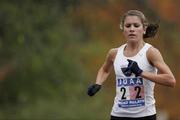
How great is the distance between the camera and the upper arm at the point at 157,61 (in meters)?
7.55

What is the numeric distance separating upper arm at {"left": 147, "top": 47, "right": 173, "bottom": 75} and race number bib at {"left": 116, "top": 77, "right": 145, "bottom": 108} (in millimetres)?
195

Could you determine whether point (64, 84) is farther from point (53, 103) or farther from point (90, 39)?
point (90, 39)

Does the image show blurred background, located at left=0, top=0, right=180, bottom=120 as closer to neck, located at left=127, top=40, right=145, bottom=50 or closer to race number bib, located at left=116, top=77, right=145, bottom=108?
neck, located at left=127, top=40, right=145, bottom=50

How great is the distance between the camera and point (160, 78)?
7.48 meters

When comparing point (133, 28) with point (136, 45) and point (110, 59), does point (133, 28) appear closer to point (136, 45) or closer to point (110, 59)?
point (136, 45)

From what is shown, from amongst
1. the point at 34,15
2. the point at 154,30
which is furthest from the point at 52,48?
the point at 154,30

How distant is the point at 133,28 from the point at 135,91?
0.59 metres

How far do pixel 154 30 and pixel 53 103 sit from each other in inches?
770

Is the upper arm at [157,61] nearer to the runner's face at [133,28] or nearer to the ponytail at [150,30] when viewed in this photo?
the runner's face at [133,28]

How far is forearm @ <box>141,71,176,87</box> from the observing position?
7422 millimetres

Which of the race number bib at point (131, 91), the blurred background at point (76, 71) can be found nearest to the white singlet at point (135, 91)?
the race number bib at point (131, 91)

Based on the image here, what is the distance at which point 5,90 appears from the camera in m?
26.6

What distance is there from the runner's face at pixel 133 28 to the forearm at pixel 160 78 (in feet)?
1.36

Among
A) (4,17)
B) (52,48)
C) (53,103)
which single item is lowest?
(53,103)
